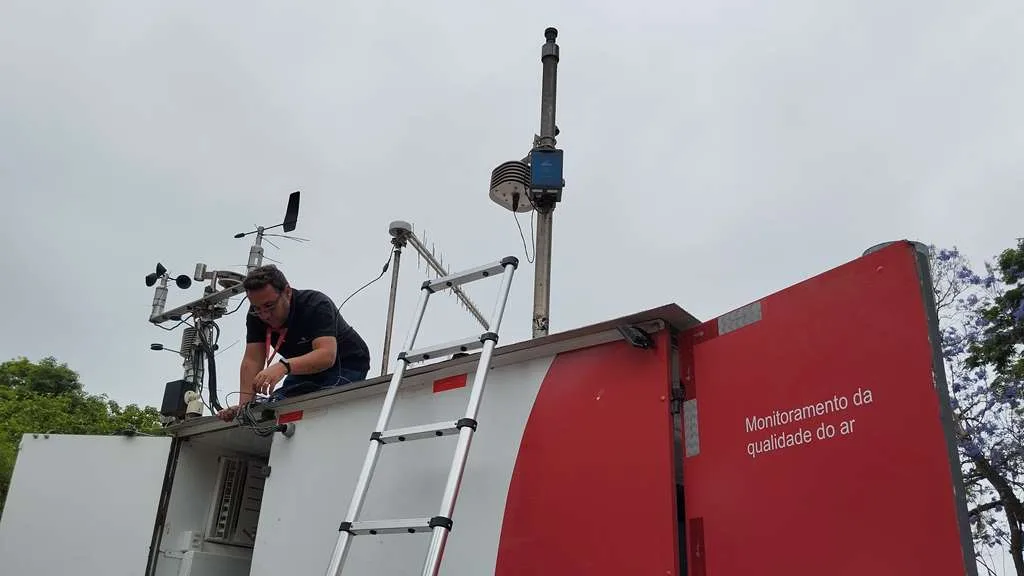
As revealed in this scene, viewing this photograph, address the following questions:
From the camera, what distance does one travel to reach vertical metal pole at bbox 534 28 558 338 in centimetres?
486

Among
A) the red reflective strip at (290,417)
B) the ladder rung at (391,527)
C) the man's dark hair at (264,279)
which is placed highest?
the man's dark hair at (264,279)

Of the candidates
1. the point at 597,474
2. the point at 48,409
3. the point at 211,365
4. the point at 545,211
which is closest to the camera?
the point at 597,474

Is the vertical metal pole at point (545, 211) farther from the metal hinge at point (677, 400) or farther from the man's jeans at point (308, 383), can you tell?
the metal hinge at point (677, 400)

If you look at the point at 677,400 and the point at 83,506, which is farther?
the point at 83,506

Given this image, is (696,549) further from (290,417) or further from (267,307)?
(267,307)

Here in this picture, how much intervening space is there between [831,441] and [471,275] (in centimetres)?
182

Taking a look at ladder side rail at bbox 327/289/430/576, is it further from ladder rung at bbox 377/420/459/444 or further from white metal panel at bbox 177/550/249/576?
white metal panel at bbox 177/550/249/576

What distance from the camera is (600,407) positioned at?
109 inches

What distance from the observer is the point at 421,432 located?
3.03 m

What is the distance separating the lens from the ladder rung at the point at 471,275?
11.5ft

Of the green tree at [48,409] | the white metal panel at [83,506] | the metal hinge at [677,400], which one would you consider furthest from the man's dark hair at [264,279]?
the green tree at [48,409]

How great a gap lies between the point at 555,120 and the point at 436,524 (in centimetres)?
357

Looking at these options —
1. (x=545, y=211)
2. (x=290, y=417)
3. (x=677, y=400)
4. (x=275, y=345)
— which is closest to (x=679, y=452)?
(x=677, y=400)

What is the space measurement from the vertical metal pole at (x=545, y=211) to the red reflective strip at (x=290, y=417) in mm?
1406
